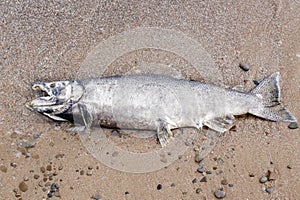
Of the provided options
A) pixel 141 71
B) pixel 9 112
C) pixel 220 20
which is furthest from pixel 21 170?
pixel 220 20

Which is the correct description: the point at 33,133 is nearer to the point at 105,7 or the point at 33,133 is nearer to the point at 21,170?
the point at 21,170

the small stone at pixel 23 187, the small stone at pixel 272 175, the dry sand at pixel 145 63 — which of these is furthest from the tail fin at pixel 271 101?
the small stone at pixel 23 187

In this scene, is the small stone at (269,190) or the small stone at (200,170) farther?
the small stone at (200,170)

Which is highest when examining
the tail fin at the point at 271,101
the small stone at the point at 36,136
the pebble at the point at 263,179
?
the tail fin at the point at 271,101

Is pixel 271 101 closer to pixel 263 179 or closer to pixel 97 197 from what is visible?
pixel 263 179

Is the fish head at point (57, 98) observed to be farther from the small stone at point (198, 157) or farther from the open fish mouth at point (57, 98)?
the small stone at point (198, 157)

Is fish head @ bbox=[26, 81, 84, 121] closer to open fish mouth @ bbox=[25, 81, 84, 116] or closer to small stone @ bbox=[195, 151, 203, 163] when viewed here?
open fish mouth @ bbox=[25, 81, 84, 116]

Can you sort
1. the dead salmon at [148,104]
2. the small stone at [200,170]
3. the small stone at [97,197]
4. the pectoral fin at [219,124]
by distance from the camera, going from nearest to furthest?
the small stone at [97,197] → the small stone at [200,170] → the dead salmon at [148,104] → the pectoral fin at [219,124]
